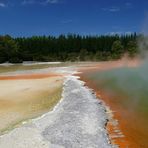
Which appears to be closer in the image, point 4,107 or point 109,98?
point 4,107

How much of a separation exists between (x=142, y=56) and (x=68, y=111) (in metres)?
98.0

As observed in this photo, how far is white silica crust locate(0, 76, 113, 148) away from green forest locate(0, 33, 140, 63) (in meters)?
95.0

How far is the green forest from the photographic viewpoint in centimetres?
12950

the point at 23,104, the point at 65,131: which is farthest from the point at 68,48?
the point at 65,131

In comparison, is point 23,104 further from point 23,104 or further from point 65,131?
point 65,131

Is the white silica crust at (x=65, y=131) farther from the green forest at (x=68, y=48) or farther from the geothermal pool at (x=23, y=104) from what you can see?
the green forest at (x=68, y=48)

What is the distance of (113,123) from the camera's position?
23.7m

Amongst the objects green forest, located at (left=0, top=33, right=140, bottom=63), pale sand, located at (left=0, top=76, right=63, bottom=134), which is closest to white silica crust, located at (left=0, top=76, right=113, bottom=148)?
pale sand, located at (left=0, top=76, right=63, bottom=134)

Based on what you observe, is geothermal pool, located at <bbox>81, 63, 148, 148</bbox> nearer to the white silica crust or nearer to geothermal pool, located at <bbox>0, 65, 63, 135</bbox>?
the white silica crust

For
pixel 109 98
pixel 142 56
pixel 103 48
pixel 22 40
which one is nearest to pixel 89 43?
pixel 103 48

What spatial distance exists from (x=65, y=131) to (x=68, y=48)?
14504cm

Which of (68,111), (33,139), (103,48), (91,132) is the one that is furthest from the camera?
(103,48)

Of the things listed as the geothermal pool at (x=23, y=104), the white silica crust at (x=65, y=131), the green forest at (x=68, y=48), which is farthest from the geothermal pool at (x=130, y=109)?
the green forest at (x=68, y=48)

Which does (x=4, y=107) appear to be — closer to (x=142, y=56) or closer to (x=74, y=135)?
(x=74, y=135)
